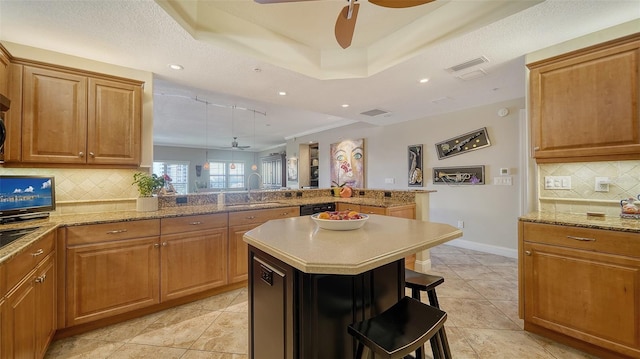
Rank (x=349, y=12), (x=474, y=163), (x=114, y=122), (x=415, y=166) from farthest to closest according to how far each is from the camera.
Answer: (x=415, y=166)
(x=474, y=163)
(x=114, y=122)
(x=349, y=12)

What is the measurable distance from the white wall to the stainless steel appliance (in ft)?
7.17

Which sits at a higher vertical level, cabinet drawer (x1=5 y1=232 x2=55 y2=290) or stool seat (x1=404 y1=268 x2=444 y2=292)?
cabinet drawer (x1=5 y1=232 x2=55 y2=290)

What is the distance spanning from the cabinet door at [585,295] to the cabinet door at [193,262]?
2733 millimetres

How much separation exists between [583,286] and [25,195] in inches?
162

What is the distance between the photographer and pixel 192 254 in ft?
8.16

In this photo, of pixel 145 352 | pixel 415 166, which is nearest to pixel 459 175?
pixel 415 166

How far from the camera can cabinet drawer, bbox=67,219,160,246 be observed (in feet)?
6.43

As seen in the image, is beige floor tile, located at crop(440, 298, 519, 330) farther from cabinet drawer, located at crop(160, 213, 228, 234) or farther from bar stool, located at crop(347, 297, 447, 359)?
cabinet drawer, located at crop(160, 213, 228, 234)

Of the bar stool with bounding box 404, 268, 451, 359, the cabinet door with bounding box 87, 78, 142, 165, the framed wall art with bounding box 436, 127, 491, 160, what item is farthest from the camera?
A: the framed wall art with bounding box 436, 127, 491, 160

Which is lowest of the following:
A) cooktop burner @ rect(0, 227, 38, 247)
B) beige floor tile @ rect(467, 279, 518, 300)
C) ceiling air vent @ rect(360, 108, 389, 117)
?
beige floor tile @ rect(467, 279, 518, 300)

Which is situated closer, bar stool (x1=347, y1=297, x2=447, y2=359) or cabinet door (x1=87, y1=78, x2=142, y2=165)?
bar stool (x1=347, y1=297, x2=447, y2=359)

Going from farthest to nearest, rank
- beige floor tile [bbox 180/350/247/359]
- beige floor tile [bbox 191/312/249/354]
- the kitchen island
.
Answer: beige floor tile [bbox 191/312/249/354] → beige floor tile [bbox 180/350/247/359] → the kitchen island

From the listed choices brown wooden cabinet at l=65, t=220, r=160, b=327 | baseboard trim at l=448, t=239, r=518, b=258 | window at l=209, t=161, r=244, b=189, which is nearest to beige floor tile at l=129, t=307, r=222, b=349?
brown wooden cabinet at l=65, t=220, r=160, b=327

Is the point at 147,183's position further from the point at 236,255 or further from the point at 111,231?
the point at 236,255
